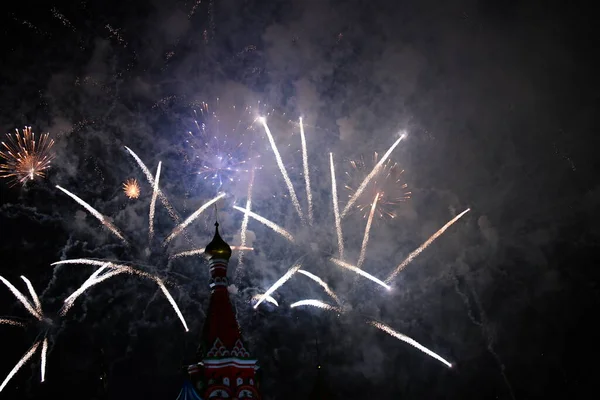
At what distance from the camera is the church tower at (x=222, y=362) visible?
1062 inches

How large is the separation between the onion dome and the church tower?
6.25 ft

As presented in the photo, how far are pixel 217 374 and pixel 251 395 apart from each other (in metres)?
1.55

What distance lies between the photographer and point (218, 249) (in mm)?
30422

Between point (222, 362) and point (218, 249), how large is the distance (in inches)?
202

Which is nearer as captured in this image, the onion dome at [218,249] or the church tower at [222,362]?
the church tower at [222,362]

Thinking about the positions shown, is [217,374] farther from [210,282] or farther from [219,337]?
[210,282]

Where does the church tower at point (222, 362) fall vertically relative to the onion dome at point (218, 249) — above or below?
below

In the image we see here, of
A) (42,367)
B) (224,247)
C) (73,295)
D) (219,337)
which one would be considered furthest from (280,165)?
(42,367)

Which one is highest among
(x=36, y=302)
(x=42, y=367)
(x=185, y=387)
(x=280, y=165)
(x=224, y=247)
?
(x=280, y=165)

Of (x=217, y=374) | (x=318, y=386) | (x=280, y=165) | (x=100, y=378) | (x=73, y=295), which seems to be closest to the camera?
(x=100, y=378)

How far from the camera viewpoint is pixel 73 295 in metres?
29.7

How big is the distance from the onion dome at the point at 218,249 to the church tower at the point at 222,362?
75.0 inches

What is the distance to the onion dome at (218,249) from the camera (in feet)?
99.5

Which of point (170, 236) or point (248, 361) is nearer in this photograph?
point (248, 361)
